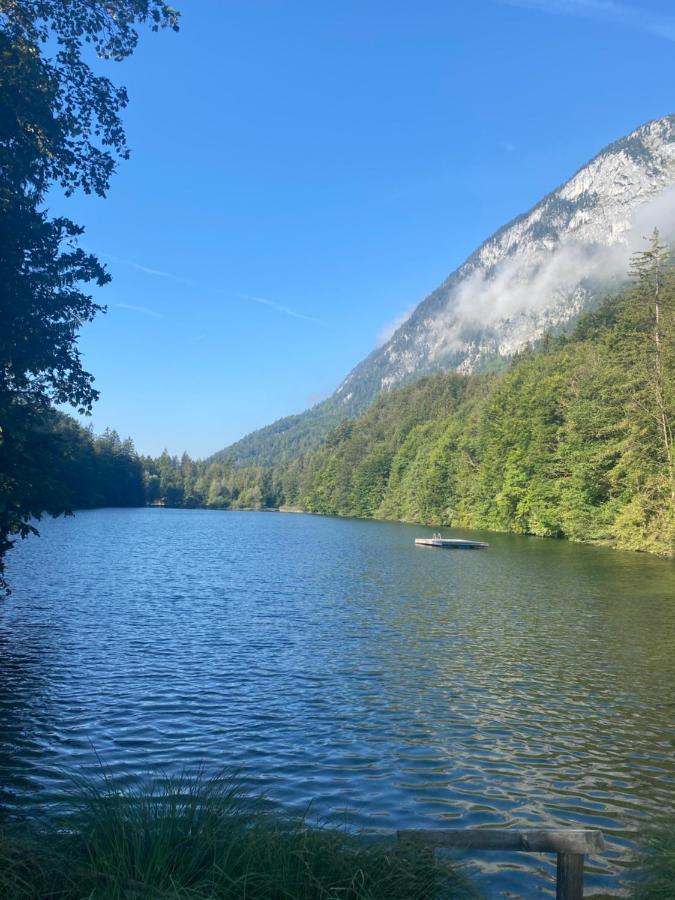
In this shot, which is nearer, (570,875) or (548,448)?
(570,875)

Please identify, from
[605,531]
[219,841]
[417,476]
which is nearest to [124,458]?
[417,476]

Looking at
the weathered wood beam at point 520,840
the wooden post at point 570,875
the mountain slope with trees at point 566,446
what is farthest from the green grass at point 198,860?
the mountain slope with trees at point 566,446

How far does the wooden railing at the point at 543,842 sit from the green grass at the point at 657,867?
3.27 feet

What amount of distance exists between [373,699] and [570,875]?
10.1m

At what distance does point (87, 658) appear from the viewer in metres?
19.4

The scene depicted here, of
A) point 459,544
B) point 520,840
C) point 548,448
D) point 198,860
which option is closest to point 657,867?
point 520,840

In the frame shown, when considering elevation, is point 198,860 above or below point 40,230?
below

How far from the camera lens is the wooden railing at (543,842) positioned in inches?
242

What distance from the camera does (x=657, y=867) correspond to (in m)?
7.05

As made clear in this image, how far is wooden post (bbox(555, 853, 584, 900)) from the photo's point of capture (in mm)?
6234

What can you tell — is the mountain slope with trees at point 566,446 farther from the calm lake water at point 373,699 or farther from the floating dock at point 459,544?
the calm lake water at point 373,699

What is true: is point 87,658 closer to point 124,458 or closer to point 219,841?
point 219,841

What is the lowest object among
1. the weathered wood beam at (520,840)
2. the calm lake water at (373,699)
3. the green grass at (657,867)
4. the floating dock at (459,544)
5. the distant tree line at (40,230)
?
the calm lake water at (373,699)

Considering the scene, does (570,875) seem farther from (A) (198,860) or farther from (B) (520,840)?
(A) (198,860)
